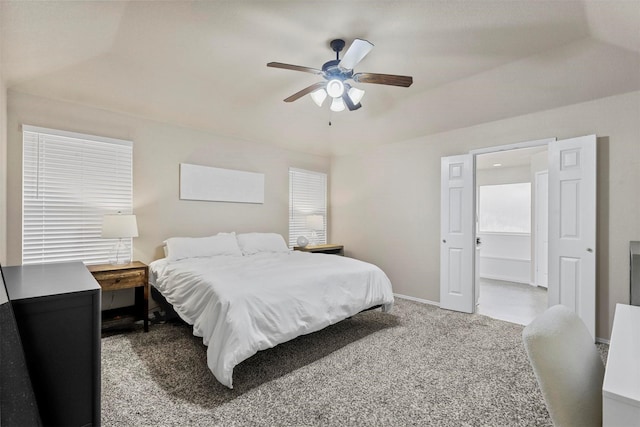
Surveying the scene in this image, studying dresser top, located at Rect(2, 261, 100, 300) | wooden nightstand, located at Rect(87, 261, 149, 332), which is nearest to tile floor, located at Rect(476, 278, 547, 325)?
wooden nightstand, located at Rect(87, 261, 149, 332)

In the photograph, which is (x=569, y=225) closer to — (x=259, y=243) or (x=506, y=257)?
(x=506, y=257)

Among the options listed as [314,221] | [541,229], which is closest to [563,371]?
[314,221]

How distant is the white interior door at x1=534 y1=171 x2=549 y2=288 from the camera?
5.48 meters

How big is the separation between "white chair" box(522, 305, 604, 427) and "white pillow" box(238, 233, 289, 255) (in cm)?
353

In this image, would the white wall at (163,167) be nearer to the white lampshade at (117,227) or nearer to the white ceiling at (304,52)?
the white ceiling at (304,52)

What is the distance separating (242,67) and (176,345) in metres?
2.79

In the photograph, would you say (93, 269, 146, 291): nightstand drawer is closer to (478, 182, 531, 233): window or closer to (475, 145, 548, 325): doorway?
(475, 145, 548, 325): doorway

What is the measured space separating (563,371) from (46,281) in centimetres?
206

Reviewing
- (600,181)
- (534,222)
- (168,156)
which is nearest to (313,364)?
(168,156)

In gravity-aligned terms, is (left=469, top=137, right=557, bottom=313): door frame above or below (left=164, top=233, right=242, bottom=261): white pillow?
above

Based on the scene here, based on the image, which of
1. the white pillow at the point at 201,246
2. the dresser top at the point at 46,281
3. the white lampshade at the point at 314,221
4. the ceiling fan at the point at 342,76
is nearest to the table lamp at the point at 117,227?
the white pillow at the point at 201,246

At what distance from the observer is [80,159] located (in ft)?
11.0

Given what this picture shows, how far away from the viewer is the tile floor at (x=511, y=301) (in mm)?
3922

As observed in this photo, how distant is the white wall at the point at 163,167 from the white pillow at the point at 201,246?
322 millimetres
